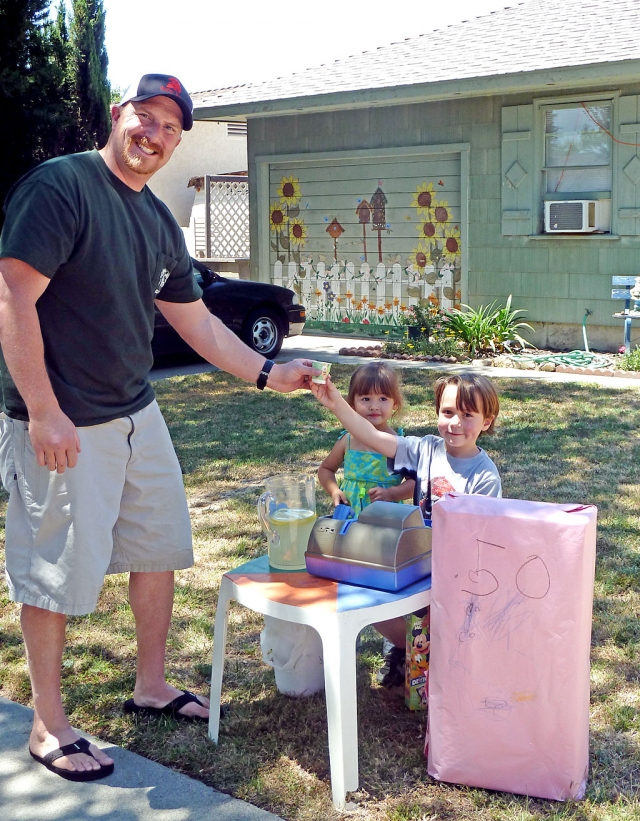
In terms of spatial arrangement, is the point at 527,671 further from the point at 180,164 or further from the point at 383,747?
the point at 180,164

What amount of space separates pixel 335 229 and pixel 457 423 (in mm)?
10609

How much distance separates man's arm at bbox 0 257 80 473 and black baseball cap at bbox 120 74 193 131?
2.08 feet

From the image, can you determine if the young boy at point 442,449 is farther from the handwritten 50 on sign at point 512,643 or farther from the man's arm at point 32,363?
the man's arm at point 32,363

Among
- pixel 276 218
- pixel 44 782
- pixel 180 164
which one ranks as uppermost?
pixel 180 164

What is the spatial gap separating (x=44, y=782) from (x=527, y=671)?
142 centimetres

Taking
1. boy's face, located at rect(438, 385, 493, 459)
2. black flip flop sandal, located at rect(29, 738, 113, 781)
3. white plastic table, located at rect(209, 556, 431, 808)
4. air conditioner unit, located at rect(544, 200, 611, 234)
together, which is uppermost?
air conditioner unit, located at rect(544, 200, 611, 234)

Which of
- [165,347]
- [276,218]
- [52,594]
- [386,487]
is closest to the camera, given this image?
[52,594]

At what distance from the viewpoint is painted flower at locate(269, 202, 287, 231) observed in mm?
14211

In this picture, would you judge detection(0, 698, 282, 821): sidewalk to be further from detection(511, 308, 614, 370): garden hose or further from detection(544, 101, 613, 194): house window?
detection(544, 101, 613, 194): house window

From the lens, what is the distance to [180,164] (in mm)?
26016

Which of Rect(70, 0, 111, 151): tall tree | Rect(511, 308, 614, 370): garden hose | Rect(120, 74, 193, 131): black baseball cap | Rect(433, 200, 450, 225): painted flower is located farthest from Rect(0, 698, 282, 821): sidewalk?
Rect(70, 0, 111, 151): tall tree

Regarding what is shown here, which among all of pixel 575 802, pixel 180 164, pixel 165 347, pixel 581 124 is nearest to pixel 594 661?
pixel 575 802

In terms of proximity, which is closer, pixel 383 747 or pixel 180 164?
pixel 383 747

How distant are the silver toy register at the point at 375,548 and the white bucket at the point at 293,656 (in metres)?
0.38
